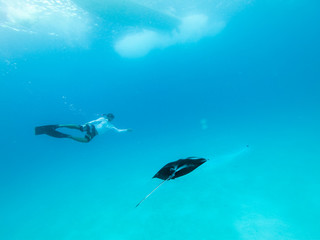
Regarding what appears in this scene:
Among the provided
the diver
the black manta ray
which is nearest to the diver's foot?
the diver

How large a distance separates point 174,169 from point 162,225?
266 inches

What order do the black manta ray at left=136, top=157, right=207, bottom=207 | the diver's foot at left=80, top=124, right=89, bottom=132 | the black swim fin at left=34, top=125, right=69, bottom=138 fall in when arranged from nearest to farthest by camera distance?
the black manta ray at left=136, top=157, right=207, bottom=207 < the black swim fin at left=34, top=125, right=69, bottom=138 < the diver's foot at left=80, top=124, right=89, bottom=132

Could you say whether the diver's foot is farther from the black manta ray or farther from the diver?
the black manta ray

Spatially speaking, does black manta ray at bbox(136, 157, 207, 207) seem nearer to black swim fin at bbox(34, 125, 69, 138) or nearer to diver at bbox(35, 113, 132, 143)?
diver at bbox(35, 113, 132, 143)

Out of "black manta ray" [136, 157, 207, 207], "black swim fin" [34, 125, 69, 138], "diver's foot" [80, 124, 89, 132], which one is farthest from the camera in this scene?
"diver's foot" [80, 124, 89, 132]

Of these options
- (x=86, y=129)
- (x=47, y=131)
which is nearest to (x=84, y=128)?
(x=86, y=129)

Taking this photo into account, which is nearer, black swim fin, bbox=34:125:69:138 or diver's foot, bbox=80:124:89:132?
black swim fin, bbox=34:125:69:138

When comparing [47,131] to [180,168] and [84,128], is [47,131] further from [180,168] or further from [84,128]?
[180,168]

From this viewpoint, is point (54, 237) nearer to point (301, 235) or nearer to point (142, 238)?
point (142, 238)

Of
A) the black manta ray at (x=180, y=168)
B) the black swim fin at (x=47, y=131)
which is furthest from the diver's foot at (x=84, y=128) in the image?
the black manta ray at (x=180, y=168)

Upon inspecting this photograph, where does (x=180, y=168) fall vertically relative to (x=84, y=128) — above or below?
below

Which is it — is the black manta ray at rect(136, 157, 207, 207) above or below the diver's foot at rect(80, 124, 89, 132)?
below

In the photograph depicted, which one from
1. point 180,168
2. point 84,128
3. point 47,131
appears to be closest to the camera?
point 180,168

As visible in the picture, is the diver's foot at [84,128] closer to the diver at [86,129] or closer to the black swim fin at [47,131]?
the diver at [86,129]
